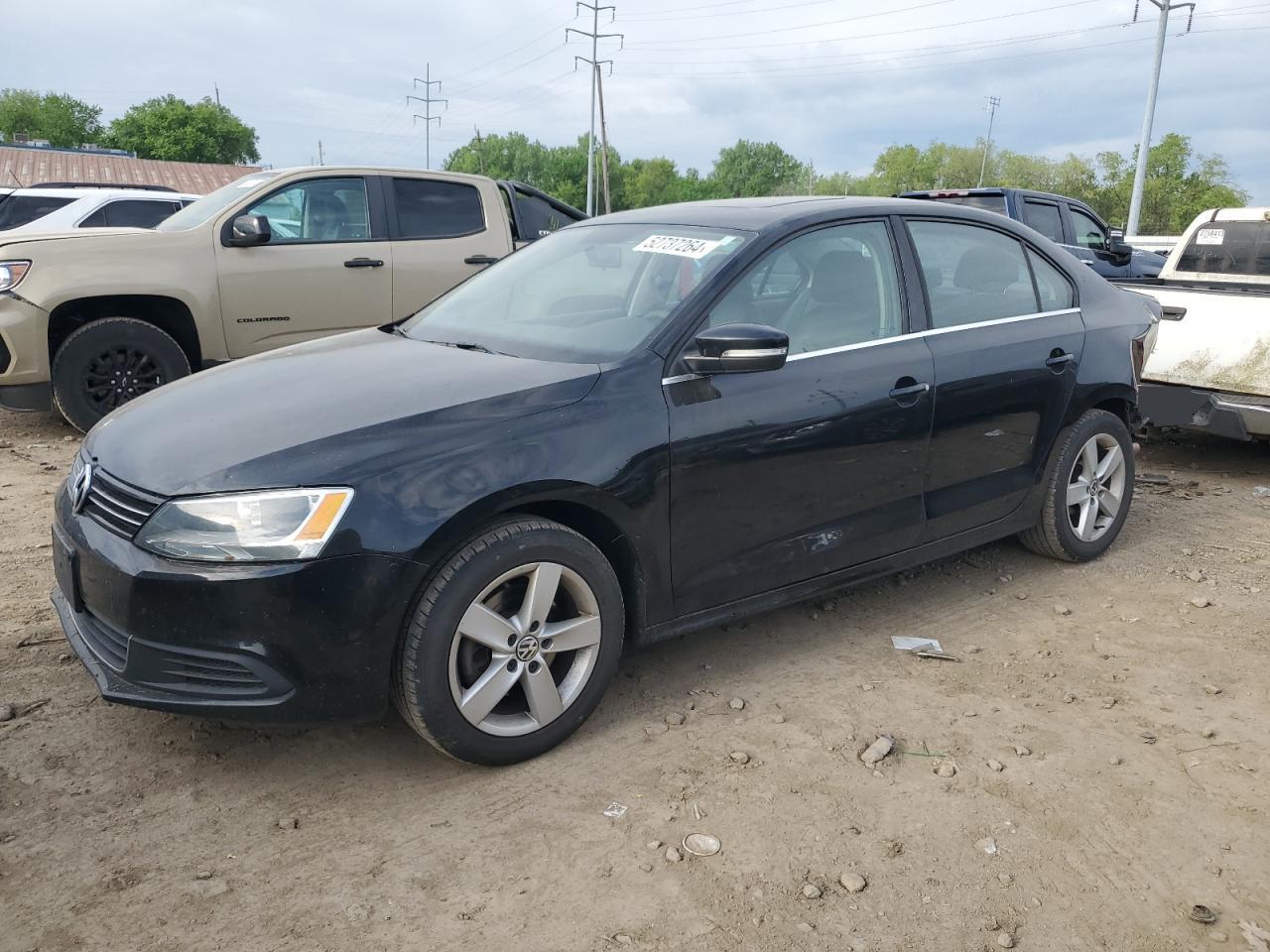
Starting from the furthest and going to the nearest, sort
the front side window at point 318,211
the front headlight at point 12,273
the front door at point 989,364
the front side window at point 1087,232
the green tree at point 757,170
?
the green tree at point 757,170, the front side window at point 1087,232, the front side window at point 318,211, the front headlight at point 12,273, the front door at point 989,364

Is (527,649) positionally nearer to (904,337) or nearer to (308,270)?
(904,337)

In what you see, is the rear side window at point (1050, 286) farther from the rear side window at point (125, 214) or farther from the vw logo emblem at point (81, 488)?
the rear side window at point (125, 214)

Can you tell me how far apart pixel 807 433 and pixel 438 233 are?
17.9ft

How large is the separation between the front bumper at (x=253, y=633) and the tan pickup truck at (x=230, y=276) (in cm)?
456

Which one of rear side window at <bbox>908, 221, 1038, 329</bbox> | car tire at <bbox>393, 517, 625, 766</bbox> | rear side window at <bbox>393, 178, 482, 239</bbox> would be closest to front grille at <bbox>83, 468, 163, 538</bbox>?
car tire at <bbox>393, 517, 625, 766</bbox>

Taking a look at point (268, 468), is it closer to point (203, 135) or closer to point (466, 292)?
point (466, 292)

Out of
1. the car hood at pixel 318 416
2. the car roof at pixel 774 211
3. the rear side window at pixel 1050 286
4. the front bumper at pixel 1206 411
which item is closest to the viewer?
the car hood at pixel 318 416

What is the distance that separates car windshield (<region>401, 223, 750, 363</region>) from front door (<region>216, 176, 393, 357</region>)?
342cm

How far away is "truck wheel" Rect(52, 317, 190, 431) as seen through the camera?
6.61 metres

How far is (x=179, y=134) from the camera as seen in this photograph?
3051 inches

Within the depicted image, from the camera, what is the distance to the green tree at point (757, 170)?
116375mm

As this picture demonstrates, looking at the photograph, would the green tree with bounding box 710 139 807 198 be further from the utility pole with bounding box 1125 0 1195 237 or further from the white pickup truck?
the white pickup truck

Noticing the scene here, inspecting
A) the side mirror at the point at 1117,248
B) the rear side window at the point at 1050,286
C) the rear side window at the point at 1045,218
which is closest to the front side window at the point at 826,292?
the rear side window at the point at 1050,286

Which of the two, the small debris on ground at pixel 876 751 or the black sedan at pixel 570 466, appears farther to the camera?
the small debris on ground at pixel 876 751
